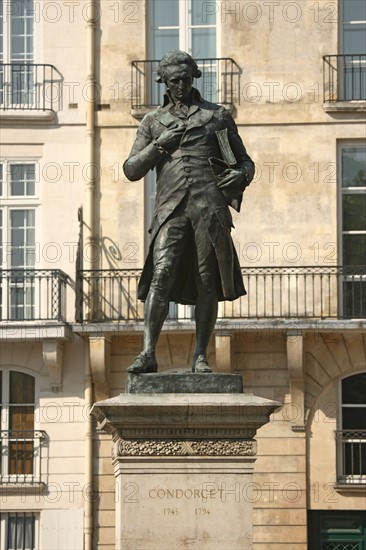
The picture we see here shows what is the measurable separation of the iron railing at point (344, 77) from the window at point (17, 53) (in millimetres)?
5506

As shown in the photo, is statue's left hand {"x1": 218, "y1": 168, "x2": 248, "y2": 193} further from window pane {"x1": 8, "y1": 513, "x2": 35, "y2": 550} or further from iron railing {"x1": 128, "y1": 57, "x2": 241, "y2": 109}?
window pane {"x1": 8, "y1": 513, "x2": 35, "y2": 550}

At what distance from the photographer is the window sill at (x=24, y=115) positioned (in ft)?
114

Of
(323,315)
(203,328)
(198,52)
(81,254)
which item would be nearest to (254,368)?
(323,315)

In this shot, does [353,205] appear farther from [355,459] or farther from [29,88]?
[29,88]

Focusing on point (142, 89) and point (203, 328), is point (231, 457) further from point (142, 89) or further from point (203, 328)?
A: point (142, 89)

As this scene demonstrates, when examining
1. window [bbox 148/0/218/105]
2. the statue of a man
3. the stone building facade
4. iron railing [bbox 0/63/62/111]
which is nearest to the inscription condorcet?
the statue of a man

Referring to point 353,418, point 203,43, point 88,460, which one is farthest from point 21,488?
point 203,43

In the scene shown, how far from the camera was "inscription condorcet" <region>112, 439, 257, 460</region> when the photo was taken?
15539mm

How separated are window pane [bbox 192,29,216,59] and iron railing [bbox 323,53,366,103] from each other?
214 cm

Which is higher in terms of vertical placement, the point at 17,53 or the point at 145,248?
the point at 17,53

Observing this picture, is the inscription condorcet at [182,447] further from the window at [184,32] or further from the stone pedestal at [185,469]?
the window at [184,32]

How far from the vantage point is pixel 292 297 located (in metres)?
33.8

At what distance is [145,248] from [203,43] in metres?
3.99

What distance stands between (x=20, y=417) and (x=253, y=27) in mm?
8410
